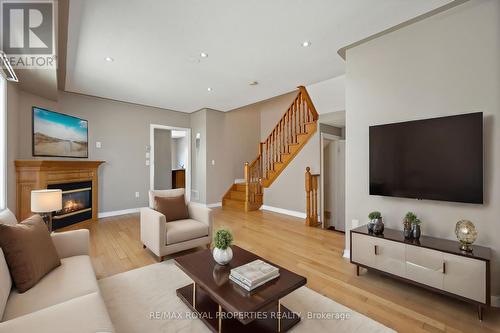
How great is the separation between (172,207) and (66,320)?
2.05 meters

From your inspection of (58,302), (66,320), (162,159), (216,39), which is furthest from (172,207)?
(162,159)

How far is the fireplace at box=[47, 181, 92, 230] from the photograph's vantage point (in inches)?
156

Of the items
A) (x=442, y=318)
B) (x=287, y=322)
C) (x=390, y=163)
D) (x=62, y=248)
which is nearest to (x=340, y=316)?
(x=287, y=322)

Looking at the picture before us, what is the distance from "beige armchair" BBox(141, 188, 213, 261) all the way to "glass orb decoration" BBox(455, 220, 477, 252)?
2.62 m

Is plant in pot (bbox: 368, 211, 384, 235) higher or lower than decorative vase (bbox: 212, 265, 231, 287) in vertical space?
higher

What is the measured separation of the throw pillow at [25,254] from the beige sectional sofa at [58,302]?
38mm

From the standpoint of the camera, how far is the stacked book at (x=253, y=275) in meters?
1.52

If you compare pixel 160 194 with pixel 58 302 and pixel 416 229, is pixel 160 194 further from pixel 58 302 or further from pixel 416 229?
pixel 416 229

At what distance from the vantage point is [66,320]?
1.10 m

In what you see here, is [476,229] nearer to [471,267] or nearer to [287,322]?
[471,267]

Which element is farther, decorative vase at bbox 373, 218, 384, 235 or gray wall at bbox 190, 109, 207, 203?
gray wall at bbox 190, 109, 207, 203

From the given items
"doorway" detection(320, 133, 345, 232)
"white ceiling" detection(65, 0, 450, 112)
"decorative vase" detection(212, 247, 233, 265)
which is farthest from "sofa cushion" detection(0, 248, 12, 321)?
"doorway" detection(320, 133, 345, 232)

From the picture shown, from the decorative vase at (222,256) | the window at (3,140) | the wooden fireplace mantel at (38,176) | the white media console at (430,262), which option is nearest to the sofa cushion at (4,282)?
the decorative vase at (222,256)

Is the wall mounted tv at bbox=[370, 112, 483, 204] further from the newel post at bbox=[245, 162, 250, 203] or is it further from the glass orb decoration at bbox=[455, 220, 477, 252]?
the newel post at bbox=[245, 162, 250, 203]
